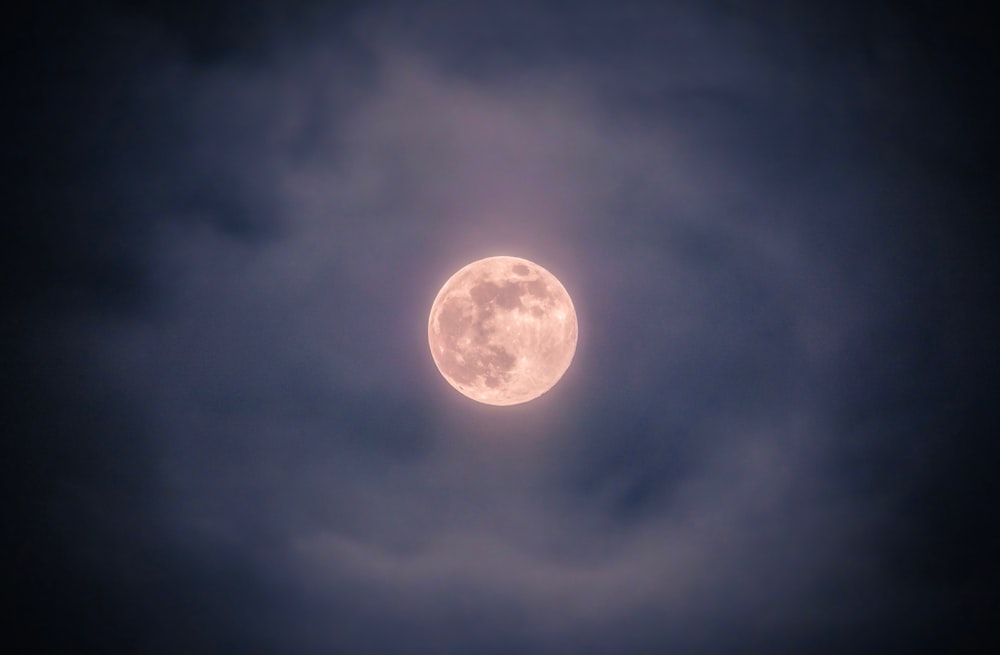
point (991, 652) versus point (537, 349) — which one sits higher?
point (537, 349)

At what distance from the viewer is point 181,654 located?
38.9m

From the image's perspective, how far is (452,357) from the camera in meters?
16.8

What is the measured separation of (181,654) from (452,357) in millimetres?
41540

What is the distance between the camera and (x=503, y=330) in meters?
16.0

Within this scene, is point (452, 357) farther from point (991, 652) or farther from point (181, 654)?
point (991, 652)

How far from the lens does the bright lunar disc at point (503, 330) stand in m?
16.1

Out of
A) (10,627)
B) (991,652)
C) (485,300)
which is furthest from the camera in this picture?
(10,627)

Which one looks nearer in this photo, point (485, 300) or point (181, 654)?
point (485, 300)

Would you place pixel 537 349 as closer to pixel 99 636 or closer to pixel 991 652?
pixel 991 652

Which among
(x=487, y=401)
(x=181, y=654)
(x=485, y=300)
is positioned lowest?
(x=181, y=654)

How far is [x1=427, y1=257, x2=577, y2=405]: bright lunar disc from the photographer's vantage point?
52.9 feet

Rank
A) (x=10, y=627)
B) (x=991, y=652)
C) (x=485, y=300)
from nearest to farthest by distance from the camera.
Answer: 1. (x=485, y=300)
2. (x=991, y=652)
3. (x=10, y=627)

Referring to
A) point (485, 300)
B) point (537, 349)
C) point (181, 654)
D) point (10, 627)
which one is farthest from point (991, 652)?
point (10, 627)

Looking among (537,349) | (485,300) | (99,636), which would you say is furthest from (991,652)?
(99,636)
